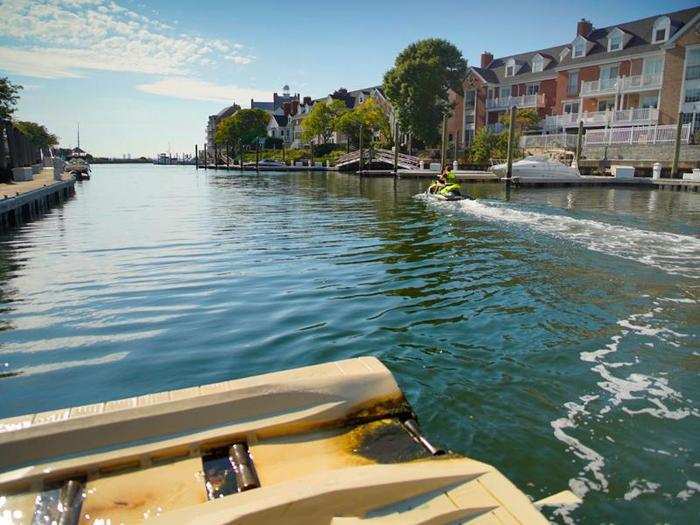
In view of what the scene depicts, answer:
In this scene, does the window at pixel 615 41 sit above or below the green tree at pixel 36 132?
above

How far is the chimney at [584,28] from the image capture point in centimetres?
5525

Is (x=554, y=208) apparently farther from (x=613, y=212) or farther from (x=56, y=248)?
(x=56, y=248)

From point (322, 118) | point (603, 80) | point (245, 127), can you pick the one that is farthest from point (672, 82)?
point (245, 127)

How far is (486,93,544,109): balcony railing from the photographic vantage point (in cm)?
5778

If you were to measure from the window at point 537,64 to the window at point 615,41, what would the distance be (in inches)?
308

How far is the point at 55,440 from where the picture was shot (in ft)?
12.0

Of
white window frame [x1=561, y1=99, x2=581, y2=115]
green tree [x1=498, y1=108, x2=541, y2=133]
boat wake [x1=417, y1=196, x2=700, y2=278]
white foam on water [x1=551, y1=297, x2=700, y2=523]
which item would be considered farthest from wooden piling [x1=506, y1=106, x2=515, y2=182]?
white foam on water [x1=551, y1=297, x2=700, y2=523]

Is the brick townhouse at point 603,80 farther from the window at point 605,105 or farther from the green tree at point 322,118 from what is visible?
the green tree at point 322,118

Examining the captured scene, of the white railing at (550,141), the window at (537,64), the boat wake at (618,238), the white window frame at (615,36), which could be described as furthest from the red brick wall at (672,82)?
the boat wake at (618,238)

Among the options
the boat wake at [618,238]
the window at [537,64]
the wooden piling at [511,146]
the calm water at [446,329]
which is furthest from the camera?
the window at [537,64]

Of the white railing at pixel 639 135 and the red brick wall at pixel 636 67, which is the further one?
the red brick wall at pixel 636 67

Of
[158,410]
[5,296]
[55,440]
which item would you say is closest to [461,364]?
[158,410]

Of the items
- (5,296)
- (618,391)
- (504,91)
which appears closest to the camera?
(618,391)

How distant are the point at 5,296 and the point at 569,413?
1010 centimetres
